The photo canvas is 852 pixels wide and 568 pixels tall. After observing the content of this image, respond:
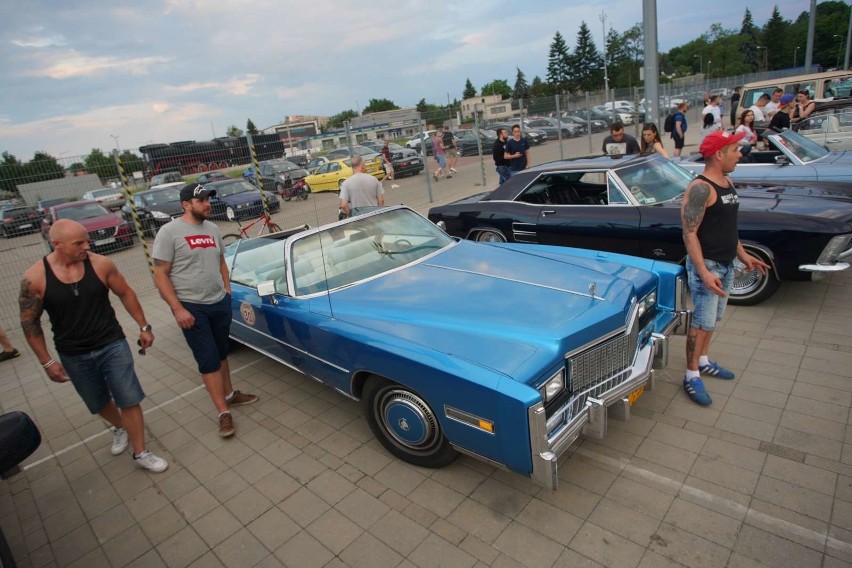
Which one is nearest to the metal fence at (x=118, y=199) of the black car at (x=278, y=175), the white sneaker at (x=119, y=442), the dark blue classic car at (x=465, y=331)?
the black car at (x=278, y=175)

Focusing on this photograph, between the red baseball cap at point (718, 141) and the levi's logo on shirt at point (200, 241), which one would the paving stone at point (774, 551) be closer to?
the red baseball cap at point (718, 141)

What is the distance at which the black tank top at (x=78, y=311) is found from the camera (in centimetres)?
314

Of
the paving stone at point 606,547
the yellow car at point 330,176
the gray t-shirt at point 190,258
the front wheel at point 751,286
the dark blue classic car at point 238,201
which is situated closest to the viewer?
the paving stone at point 606,547

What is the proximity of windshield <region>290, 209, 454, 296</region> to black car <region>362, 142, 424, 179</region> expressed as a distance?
588 inches

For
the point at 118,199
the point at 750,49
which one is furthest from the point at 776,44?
the point at 118,199

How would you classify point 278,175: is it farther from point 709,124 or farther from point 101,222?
point 709,124

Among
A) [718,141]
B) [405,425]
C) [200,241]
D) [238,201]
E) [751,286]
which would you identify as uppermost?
[718,141]

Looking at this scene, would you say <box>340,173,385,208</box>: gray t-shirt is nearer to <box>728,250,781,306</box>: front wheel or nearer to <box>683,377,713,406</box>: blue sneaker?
<box>728,250,781,306</box>: front wheel

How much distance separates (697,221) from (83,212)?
12.9 metres

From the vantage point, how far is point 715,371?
3879 mm

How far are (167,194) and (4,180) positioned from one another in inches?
260

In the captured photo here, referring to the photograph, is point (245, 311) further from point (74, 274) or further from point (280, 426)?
point (74, 274)

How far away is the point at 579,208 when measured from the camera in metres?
5.72

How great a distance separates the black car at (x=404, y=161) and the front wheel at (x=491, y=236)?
502 inches
